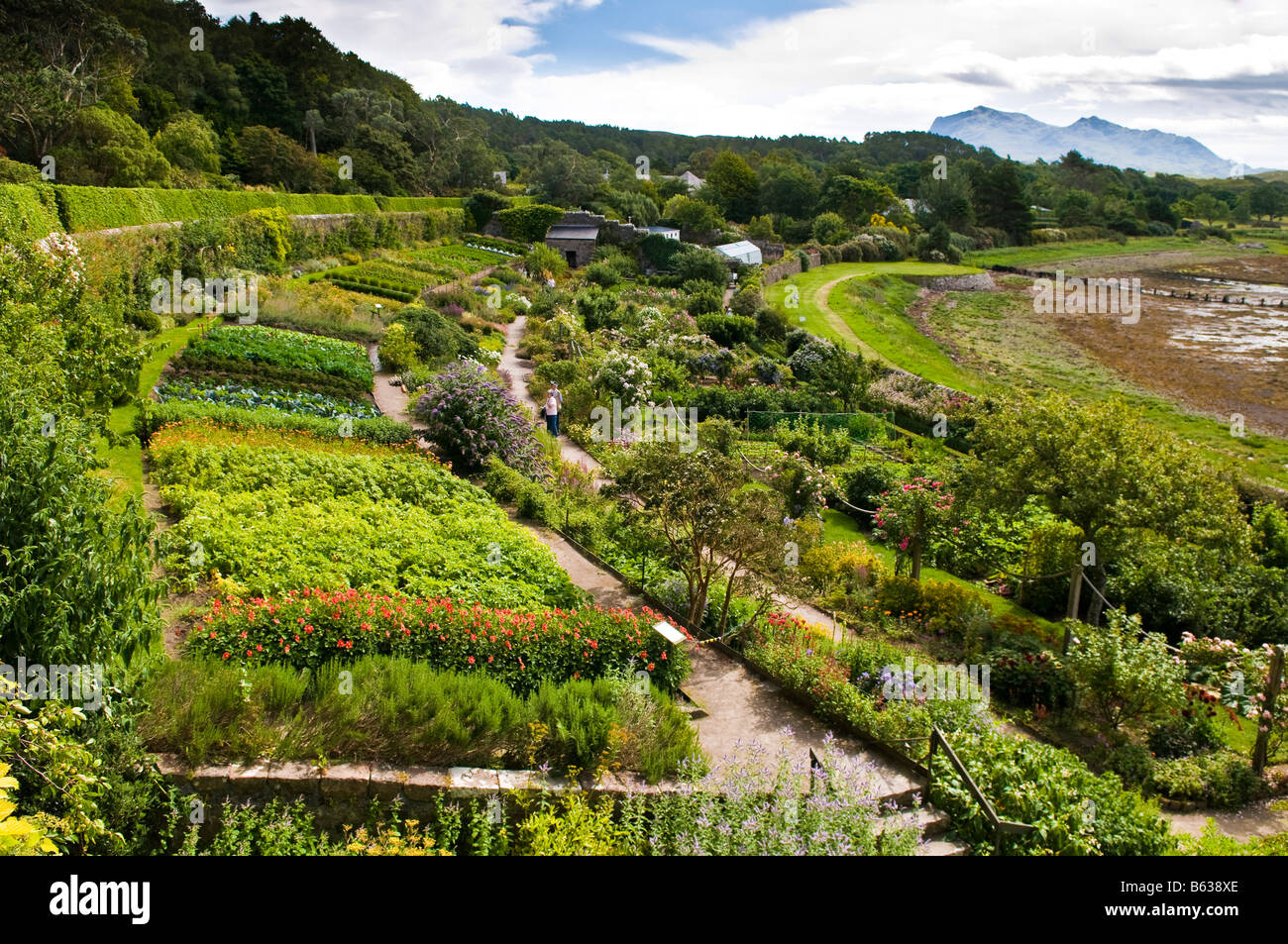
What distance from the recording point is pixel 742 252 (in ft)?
181

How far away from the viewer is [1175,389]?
109 ft

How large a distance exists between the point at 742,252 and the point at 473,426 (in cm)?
4339

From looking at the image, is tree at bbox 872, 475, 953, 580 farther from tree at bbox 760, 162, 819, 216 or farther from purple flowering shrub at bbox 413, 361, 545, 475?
tree at bbox 760, 162, 819, 216

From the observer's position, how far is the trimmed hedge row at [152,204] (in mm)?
19516

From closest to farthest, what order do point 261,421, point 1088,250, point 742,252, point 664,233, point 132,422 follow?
1. point 132,422
2. point 261,421
3. point 664,233
4. point 742,252
5. point 1088,250

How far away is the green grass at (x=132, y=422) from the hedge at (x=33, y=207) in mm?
2798

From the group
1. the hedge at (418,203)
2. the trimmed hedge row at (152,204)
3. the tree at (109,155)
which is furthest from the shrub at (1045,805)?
the hedge at (418,203)

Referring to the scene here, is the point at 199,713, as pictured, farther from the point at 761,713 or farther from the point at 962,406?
the point at 962,406

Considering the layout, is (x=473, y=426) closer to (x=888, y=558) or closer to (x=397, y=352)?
(x=397, y=352)

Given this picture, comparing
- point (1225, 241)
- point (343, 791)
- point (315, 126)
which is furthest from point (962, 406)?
point (1225, 241)

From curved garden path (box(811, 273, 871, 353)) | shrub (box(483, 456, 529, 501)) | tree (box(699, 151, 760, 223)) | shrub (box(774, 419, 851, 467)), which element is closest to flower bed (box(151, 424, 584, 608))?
shrub (box(483, 456, 529, 501))


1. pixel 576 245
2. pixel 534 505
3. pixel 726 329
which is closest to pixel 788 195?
pixel 576 245

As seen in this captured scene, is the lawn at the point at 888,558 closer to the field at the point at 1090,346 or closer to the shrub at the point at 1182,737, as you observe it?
the shrub at the point at 1182,737

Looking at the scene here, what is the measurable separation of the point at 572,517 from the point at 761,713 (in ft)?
17.7
